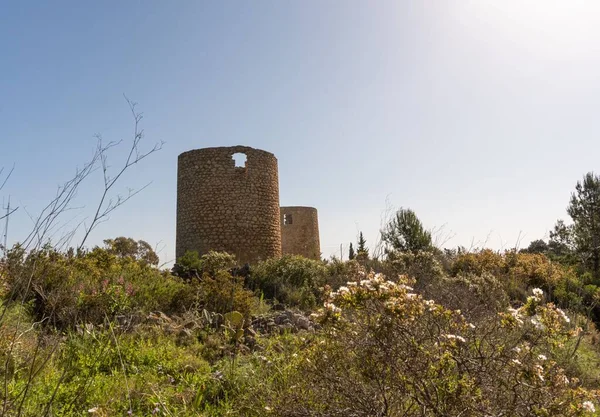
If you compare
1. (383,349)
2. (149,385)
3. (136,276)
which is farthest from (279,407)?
(136,276)

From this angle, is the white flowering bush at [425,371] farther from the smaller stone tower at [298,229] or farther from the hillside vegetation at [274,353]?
the smaller stone tower at [298,229]

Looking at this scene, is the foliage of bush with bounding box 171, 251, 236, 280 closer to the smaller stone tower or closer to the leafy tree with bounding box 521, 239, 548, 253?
the smaller stone tower

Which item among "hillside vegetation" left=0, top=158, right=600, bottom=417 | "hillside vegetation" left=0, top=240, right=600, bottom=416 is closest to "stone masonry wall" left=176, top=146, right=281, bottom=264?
"hillside vegetation" left=0, top=158, right=600, bottom=417

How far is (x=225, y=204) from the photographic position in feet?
47.8

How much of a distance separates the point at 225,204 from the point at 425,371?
40.6ft

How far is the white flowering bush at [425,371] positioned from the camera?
2422 millimetres

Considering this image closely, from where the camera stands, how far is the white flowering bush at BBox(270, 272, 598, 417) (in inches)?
95.3

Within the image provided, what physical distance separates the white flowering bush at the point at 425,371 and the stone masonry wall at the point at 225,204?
38.5 ft

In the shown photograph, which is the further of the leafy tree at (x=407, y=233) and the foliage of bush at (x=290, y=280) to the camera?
the leafy tree at (x=407, y=233)

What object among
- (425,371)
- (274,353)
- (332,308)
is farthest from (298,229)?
(425,371)

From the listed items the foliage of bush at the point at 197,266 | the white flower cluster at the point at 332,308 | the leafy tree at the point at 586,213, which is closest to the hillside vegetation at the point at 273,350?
the white flower cluster at the point at 332,308

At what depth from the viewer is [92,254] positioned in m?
8.46

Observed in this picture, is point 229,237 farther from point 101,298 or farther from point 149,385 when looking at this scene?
point 149,385

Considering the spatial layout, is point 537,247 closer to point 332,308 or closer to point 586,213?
point 586,213
